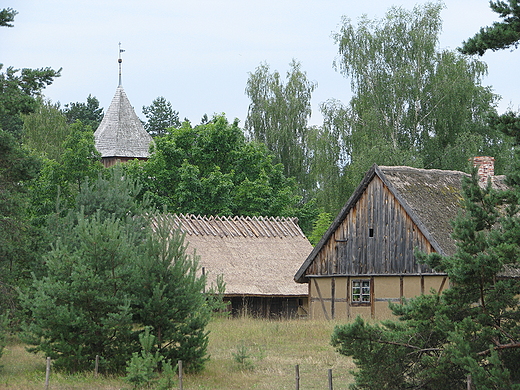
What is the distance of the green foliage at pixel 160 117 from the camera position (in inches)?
3536

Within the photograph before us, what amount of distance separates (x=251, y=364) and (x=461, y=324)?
689 centimetres

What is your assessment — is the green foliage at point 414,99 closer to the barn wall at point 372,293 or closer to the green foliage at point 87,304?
the barn wall at point 372,293

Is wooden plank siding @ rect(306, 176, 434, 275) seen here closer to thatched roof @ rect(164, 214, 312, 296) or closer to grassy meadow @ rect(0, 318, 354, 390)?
thatched roof @ rect(164, 214, 312, 296)

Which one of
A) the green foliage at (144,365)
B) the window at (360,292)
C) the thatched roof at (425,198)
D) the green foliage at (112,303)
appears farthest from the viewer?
the window at (360,292)

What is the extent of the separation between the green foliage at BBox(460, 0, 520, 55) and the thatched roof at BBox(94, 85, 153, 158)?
149 feet

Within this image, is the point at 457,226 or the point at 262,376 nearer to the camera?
the point at 457,226

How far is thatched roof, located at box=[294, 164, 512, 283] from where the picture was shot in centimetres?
2581

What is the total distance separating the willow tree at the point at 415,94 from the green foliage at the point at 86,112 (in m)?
41.4

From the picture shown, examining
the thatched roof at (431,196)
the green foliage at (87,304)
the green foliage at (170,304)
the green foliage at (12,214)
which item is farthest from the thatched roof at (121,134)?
the green foliage at (170,304)

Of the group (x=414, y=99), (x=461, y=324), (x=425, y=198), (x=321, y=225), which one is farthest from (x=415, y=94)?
(x=461, y=324)

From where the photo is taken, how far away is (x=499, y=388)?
37.8ft

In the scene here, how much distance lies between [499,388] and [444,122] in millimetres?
30875

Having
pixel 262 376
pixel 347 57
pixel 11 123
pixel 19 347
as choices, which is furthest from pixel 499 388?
pixel 11 123

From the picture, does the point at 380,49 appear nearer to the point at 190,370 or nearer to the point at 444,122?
the point at 444,122
